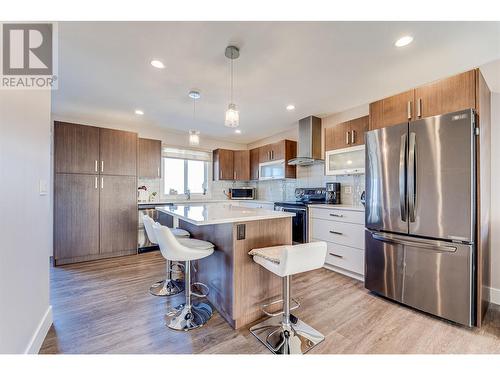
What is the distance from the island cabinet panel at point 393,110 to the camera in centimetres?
220

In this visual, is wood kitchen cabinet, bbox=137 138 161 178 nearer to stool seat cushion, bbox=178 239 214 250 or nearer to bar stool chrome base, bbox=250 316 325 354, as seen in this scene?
stool seat cushion, bbox=178 239 214 250

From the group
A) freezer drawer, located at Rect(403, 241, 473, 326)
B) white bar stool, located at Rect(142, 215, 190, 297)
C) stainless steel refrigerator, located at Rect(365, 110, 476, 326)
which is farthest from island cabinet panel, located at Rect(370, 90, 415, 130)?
white bar stool, located at Rect(142, 215, 190, 297)

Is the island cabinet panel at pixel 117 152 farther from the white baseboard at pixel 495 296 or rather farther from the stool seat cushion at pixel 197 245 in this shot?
the white baseboard at pixel 495 296

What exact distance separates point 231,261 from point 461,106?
7.83ft

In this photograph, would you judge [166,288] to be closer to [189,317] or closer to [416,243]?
[189,317]

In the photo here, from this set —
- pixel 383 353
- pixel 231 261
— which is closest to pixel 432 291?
pixel 383 353

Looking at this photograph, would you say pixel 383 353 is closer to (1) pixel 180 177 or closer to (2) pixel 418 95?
(2) pixel 418 95

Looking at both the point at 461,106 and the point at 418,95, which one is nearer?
the point at 461,106

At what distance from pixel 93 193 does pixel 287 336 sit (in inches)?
141

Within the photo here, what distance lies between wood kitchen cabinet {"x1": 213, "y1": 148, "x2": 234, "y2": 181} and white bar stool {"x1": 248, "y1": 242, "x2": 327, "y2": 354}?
3.73 metres

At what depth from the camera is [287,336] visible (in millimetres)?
1643

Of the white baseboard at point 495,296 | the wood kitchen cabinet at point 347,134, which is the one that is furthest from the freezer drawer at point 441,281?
the wood kitchen cabinet at point 347,134

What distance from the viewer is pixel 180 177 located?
5.21 metres

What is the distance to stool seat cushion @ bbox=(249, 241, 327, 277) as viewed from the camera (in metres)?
1.48
